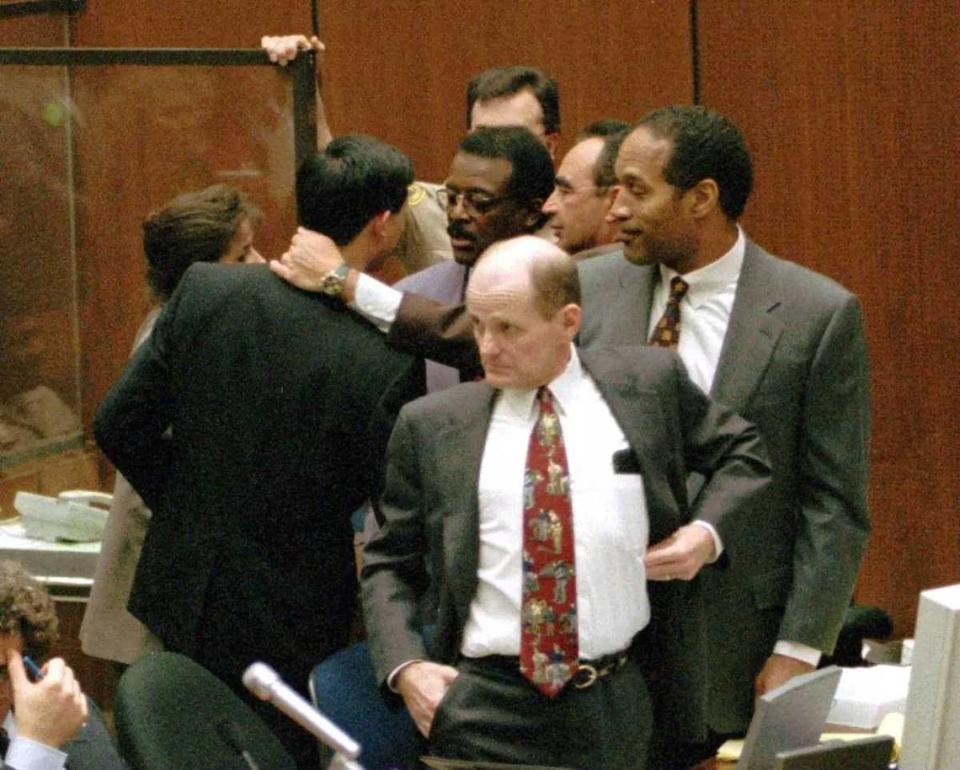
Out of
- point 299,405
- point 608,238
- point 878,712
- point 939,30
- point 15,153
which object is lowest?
point 878,712

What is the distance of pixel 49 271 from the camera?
166 inches

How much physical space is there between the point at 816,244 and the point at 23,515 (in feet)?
6.79

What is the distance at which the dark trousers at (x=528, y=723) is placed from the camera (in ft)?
8.14

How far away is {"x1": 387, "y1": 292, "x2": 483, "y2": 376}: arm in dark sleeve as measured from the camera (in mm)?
3004

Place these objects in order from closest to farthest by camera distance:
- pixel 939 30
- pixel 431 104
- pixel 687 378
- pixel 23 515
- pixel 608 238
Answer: pixel 687 378, pixel 608 238, pixel 23 515, pixel 939 30, pixel 431 104

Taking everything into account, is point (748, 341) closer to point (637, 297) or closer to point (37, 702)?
point (637, 297)

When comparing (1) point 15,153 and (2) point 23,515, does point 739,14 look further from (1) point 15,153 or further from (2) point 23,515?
(2) point 23,515

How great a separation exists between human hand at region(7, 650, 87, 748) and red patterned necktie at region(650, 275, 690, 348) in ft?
3.38

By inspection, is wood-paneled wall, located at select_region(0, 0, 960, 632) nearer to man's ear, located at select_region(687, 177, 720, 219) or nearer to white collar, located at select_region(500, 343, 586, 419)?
man's ear, located at select_region(687, 177, 720, 219)

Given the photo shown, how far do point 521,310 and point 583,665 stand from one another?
49 centimetres

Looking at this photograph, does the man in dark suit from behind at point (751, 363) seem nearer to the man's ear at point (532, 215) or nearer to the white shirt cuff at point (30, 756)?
the man's ear at point (532, 215)

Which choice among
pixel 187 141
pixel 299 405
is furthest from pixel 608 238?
pixel 187 141

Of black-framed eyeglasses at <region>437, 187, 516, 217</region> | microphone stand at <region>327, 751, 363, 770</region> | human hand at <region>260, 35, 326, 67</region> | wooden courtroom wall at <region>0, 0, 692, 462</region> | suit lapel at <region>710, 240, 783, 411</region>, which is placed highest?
wooden courtroom wall at <region>0, 0, 692, 462</region>

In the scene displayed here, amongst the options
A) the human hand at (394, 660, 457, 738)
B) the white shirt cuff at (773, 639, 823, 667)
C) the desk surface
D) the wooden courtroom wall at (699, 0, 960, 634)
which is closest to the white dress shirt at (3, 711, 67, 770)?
the human hand at (394, 660, 457, 738)
